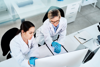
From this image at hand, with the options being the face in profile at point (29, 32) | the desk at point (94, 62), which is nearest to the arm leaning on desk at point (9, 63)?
the face in profile at point (29, 32)

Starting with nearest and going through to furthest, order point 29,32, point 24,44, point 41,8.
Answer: point 29,32 < point 24,44 < point 41,8

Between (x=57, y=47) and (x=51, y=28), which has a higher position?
(x=51, y=28)

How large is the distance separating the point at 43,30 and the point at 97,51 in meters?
0.80

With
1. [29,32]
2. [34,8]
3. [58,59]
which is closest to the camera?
[58,59]

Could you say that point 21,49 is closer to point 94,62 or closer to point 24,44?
point 24,44

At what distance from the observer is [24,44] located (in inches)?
50.4

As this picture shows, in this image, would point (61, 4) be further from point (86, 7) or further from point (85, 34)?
point (86, 7)

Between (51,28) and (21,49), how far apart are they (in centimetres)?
52

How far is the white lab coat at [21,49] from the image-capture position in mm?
1215

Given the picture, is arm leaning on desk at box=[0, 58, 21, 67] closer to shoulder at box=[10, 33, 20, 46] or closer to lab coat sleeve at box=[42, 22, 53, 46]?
shoulder at box=[10, 33, 20, 46]

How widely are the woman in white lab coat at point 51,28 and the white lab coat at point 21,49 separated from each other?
277 mm

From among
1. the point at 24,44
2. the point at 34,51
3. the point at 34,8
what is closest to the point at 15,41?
the point at 24,44

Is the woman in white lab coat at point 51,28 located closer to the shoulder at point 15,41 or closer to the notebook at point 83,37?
the notebook at point 83,37

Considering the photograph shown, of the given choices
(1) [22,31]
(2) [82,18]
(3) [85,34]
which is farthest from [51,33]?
(2) [82,18]
